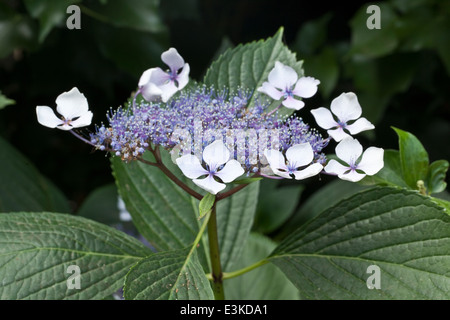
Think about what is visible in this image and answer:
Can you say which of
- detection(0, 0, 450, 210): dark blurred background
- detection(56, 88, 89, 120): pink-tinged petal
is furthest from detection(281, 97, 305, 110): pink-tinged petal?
detection(0, 0, 450, 210): dark blurred background

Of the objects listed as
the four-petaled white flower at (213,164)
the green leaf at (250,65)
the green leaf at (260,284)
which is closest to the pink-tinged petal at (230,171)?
the four-petaled white flower at (213,164)

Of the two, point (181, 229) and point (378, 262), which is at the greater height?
point (181, 229)

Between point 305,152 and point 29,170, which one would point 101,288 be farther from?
point 29,170

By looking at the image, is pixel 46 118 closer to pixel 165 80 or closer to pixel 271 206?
pixel 165 80

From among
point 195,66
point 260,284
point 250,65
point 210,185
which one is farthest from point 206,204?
point 195,66

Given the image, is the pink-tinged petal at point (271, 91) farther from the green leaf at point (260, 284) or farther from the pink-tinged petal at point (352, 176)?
the green leaf at point (260, 284)
